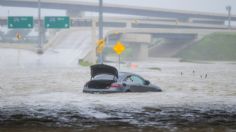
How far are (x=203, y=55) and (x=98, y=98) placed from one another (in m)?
95.0

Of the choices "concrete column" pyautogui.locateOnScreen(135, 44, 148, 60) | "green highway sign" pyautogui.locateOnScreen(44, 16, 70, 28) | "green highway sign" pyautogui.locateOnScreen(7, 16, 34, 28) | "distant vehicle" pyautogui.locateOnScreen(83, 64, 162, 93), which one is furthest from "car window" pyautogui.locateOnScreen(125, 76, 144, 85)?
"concrete column" pyautogui.locateOnScreen(135, 44, 148, 60)

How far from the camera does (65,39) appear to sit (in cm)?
8838

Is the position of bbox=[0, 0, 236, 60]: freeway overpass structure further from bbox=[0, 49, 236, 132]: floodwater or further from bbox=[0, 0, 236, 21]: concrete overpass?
bbox=[0, 49, 236, 132]: floodwater

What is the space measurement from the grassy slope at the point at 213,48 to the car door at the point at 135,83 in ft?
285

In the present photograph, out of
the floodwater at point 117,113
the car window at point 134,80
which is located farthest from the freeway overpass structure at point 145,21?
the floodwater at point 117,113

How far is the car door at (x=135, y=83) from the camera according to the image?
65.4 ft

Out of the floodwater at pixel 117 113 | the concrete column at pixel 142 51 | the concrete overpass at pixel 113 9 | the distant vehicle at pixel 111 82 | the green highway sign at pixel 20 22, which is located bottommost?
the concrete column at pixel 142 51

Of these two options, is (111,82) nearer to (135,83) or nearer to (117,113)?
(135,83)

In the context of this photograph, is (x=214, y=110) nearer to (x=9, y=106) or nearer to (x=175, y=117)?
(x=175, y=117)

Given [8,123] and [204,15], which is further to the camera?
[204,15]

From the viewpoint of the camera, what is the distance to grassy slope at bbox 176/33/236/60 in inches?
4266

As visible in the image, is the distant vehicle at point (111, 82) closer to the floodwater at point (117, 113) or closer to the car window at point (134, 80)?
the car window at point (134, 80)

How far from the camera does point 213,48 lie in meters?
114

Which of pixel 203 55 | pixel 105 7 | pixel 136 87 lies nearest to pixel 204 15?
pixel 105 7
